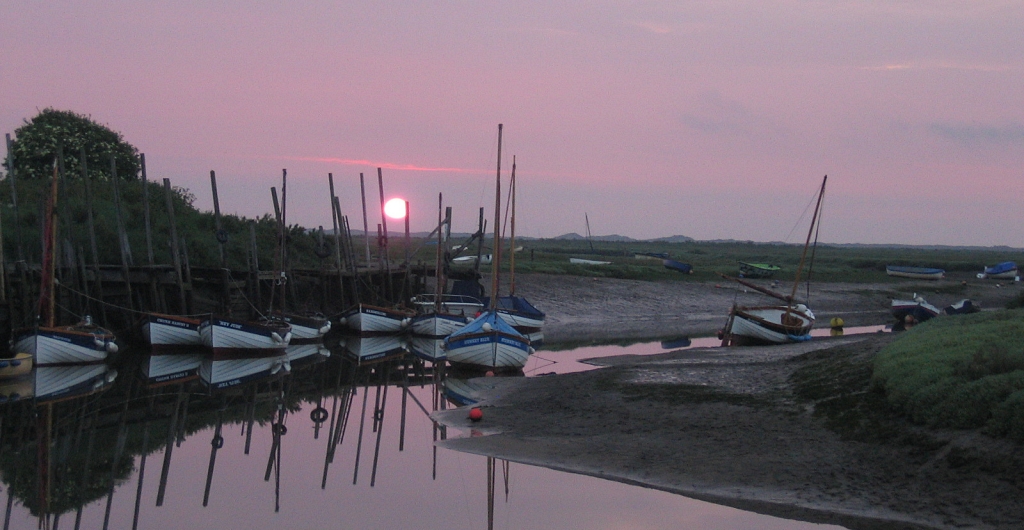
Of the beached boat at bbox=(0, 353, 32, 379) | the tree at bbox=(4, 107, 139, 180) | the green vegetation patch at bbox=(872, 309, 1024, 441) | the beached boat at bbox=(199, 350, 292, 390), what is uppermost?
the tree at bbox=(4, 107, 139, 180)

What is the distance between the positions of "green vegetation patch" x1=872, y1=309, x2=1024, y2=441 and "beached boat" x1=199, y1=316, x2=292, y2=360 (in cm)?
2346

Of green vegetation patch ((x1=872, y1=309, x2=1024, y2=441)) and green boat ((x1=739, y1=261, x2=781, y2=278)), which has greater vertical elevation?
green vegetation patch ((x1=872, y1=309, x2=1024, y2=441))

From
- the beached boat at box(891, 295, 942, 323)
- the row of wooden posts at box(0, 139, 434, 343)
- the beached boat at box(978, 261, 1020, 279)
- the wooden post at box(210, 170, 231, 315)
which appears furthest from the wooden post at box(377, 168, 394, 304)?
the beached boat at box(978, 261, 1020, 279)

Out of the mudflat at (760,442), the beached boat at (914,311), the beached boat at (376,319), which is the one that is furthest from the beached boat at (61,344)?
the beached boat at (914,311)

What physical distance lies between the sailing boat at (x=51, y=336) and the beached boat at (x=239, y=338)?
420cm

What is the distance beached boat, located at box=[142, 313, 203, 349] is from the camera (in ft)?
123

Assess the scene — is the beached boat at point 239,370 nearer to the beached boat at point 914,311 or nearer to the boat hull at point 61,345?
the boat hull at point 61,345

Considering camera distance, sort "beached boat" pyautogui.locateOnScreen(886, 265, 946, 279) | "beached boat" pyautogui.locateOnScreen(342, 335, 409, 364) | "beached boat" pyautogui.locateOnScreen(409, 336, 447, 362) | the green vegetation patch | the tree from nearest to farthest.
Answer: the green vegetation patch < "beached boat" pyautogui.locateOnScreen(409, 336, 447, 362) < "beached boat" pyautogui.locateOnScreen(342, 335, 409, 364) < the tree < "beached boat" pyautogui.locateOnScreen(886, 265, 946, 279)

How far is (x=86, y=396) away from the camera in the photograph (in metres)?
26.7

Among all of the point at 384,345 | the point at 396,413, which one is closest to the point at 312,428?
the point at 396,413

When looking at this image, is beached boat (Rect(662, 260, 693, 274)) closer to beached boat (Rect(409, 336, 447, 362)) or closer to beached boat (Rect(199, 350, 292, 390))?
beached boat (Rect(409, 336, 447, 362))

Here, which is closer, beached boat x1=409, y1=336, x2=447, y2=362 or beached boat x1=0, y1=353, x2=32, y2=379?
beached boat x1=0, y1=353, x2=32, y2=379

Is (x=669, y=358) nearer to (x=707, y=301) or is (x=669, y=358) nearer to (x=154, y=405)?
(x=154, y=405)

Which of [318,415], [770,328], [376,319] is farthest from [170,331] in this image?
[770,328]
